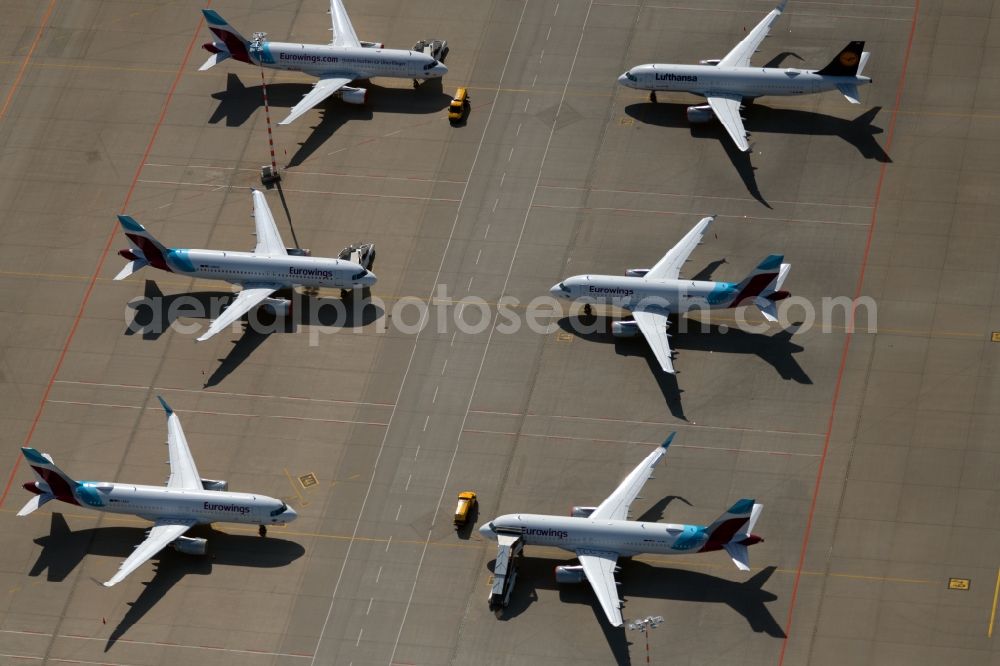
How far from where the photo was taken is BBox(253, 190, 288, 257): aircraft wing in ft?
530

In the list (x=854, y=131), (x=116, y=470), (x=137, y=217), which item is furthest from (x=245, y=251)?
(x=854, y=131)

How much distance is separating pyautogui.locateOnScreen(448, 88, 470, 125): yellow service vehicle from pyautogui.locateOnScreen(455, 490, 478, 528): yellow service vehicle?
4387 centimetres

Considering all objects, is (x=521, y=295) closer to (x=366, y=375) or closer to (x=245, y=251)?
(x=366, y=375)

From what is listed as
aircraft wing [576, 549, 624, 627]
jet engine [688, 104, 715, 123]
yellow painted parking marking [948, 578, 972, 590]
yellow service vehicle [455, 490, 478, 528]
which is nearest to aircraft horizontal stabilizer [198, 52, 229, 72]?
jet engine [688, 104, 715, 123]

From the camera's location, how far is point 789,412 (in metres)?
150

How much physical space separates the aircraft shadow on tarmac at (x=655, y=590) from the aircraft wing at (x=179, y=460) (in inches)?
1119

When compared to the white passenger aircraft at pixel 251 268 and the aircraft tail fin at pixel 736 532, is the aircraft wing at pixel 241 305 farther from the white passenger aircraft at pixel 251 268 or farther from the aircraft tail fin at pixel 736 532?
the aircraft tail fin at pixel 736 532

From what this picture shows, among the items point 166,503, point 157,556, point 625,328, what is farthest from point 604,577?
point 157,556

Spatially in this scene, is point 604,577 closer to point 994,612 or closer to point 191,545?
point 994,612

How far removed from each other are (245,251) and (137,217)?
40.9 ft

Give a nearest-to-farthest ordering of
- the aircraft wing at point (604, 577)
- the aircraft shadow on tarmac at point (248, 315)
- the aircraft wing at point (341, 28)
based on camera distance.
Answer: the aircraft wing at point (604, 577)
the aircraft shadow on tarmac at point (248, 315)
the aircraft wing at point (341, 28)

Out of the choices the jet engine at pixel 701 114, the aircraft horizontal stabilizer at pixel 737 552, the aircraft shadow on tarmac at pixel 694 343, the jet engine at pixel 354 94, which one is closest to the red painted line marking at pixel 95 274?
the jet engine at pixel 354 94

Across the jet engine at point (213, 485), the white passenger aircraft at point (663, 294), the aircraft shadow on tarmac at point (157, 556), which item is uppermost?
the white passenger aircraft at point (663, 294)

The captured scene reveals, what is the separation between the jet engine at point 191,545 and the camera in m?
144
